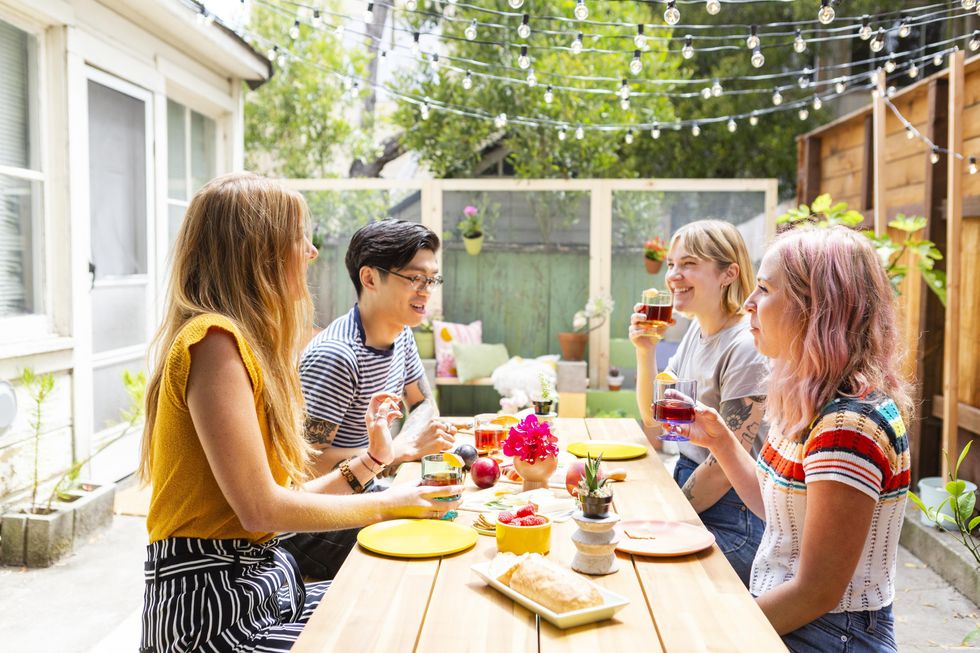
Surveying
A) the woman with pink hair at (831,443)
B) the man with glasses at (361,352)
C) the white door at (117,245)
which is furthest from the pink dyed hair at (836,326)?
the white door at (117,245)

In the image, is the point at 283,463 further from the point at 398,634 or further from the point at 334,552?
the point at 334,552

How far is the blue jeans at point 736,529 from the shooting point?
2416 millimetres

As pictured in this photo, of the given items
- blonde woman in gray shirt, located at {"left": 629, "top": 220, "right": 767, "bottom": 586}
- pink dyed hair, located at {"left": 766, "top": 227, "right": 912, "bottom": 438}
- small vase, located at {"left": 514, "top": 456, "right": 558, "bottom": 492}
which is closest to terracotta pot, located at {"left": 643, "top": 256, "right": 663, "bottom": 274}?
blonde woman in gray shirt, located at {"left": 629, "top": 220, "right": 767, "bottom": 586}

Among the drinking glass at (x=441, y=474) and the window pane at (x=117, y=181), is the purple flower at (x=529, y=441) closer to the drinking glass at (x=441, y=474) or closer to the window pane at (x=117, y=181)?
the drinking glass at (x=441, y=474)

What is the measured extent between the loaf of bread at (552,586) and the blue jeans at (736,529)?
1.03 m

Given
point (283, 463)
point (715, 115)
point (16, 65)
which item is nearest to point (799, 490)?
point (283, 463)

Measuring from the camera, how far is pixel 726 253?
2793 mm

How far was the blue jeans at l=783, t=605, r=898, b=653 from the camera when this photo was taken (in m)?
1.67

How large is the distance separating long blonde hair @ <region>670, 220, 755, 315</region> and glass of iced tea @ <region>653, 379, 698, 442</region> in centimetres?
67

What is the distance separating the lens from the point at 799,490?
1.71 meters

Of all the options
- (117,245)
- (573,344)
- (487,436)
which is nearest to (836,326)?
(487,436)

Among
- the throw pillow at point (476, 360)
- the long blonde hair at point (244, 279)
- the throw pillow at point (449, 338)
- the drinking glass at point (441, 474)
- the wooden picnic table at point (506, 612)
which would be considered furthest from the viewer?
the throw pillow at point (449, 338)

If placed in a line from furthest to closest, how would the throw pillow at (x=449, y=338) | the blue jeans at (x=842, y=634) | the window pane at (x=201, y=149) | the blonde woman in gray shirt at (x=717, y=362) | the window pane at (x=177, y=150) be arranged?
the throw pillow at (x=449, y=338), the window pane at (x=201, y=149), the window pane at (x=177, y=150), the blonde woman in gray shirt at (x=717, y=362), the blue jeans at (x=842, y=634)

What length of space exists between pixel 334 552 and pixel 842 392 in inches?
58.4
